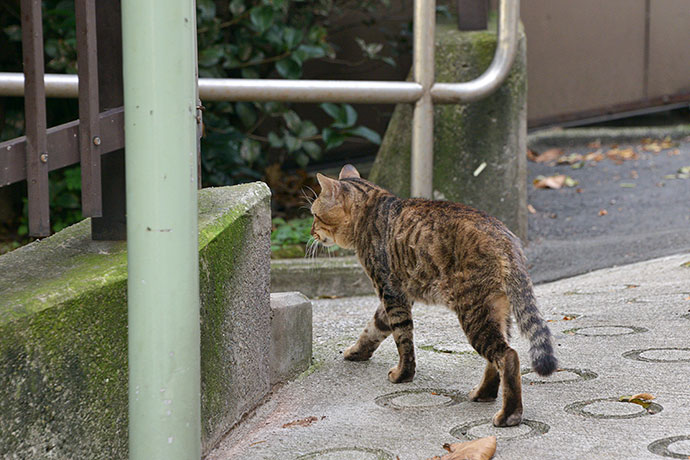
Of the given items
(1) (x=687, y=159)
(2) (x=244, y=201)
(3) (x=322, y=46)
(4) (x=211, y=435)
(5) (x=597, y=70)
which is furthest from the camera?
(5) (x=597, y=70)

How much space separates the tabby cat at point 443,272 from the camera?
232 centimetres

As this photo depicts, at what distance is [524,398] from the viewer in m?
2.44

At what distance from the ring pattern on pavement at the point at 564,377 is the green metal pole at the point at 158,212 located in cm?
132

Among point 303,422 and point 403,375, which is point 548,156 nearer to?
point 403,375

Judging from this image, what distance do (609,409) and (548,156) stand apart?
5098mm

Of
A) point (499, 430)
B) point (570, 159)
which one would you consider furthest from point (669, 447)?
point (570, 159)

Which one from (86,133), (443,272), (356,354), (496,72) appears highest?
(496,72)

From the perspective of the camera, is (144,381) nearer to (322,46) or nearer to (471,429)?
(471,429)

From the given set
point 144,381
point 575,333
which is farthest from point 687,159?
point 144,381

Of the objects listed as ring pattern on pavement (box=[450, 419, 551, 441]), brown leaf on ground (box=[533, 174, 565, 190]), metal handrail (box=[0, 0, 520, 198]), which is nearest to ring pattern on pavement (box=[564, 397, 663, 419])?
ring pattern on pavement (box=[450, 419, 551, 441])

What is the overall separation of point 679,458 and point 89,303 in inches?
53.0

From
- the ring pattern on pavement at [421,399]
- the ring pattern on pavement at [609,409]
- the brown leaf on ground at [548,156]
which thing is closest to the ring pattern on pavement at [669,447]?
the ring pattern on pavement at [609,409]

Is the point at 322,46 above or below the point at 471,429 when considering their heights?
above

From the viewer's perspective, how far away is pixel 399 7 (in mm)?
6945
